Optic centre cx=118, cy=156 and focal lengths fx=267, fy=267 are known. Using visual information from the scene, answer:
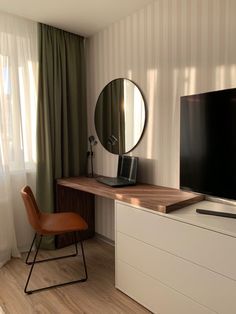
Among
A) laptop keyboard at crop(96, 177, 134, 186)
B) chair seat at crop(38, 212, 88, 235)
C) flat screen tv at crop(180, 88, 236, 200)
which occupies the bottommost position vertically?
chair seat at crop(38, 212, 88, 235)

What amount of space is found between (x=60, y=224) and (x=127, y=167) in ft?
2.61

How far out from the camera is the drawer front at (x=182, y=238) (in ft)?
4.63

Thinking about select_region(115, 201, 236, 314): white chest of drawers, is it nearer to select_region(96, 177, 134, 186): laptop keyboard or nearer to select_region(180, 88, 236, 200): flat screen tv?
select_region(180, 88, 236, 200): flat screen tv

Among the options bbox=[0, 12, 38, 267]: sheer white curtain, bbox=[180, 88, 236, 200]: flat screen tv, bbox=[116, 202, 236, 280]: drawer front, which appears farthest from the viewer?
bbox=[0, 12, 38, 267]: sheer white curtain

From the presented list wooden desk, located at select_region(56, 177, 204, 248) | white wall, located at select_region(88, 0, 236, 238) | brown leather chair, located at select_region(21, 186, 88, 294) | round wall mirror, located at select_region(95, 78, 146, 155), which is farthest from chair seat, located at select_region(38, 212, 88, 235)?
round wall mirror, located at select_region(95, 78, 146, 155)

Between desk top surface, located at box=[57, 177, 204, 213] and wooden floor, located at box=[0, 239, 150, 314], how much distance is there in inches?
29.3

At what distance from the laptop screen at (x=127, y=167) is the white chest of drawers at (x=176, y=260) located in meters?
0.48

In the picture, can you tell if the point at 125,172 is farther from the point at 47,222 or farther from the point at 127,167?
the point at 47,222

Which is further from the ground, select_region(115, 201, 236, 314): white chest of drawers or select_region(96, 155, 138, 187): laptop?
select_region(96, 155, 138, 187): laptop

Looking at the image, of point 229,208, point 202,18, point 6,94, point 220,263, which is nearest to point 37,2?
point 6,94

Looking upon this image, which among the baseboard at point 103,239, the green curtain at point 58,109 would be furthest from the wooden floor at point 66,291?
the green curtain at point 58,109

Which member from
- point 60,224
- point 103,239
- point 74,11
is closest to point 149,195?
point 60,224

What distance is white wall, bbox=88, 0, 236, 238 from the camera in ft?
6.07

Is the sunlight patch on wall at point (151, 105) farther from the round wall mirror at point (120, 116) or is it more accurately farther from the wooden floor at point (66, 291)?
the wooden floor at point (66, 291)
